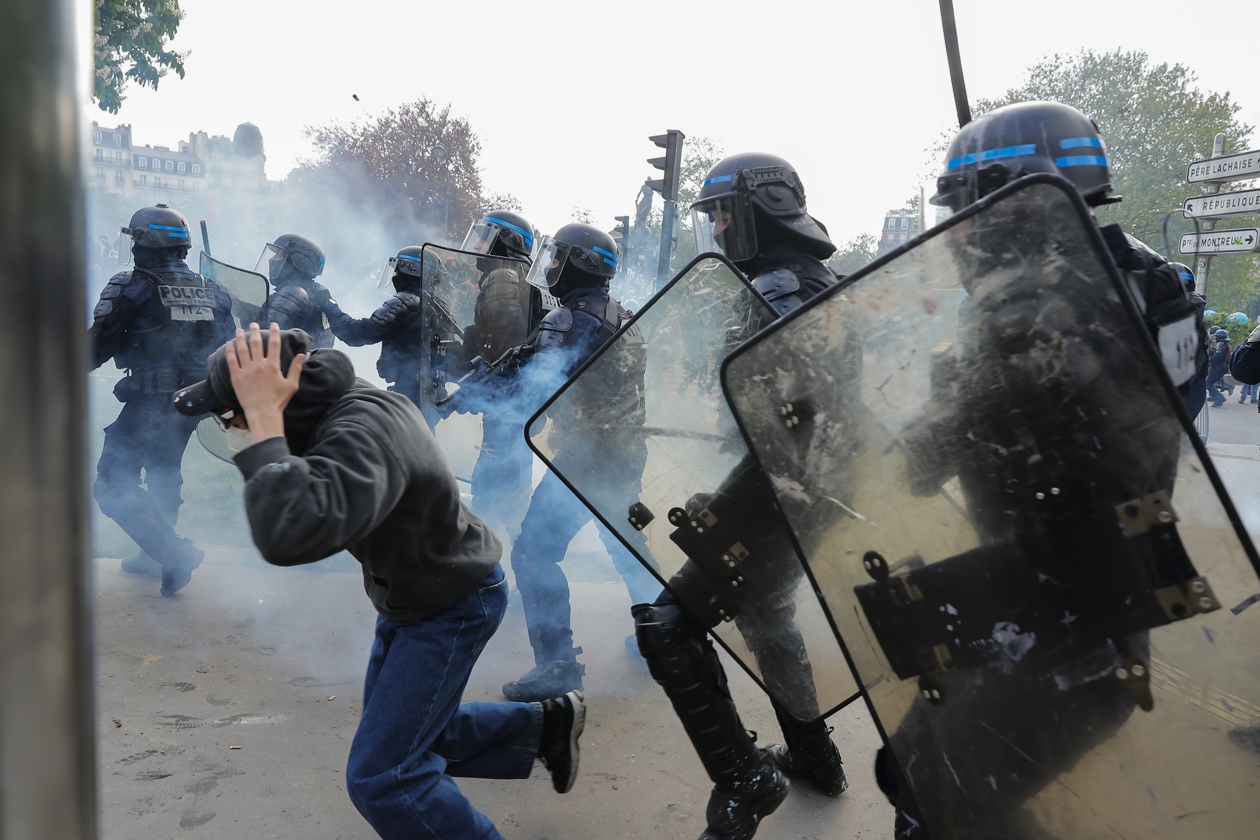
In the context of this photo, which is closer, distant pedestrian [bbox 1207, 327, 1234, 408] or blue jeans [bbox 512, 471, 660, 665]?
blue jeans [bbox 512, 471, 660, 665]

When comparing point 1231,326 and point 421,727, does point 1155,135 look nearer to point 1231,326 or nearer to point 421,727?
point 1231,326

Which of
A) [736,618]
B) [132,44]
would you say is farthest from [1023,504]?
[132,44]

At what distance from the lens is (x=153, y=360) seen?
15.2 feet

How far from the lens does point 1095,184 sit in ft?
5.54

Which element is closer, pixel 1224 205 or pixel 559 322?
pixel 559 322

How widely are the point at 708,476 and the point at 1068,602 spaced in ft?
3.64

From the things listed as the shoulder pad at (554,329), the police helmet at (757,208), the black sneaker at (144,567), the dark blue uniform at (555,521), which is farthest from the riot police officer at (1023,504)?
the black sneaker at (144,567)

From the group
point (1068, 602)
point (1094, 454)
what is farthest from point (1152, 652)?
point (1094, 454)

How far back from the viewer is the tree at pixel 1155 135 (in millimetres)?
22406

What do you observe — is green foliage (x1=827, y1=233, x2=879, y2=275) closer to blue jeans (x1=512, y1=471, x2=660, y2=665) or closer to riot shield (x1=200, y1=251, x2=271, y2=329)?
blue jeans (x1=512, y1=471, x2=660, y2=665)

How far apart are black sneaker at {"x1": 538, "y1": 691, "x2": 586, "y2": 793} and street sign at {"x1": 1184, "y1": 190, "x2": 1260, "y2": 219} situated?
7.37m

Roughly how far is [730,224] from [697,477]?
102cm

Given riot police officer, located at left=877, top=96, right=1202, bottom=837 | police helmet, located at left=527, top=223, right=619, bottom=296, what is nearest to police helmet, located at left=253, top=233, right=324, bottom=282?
police helmet, located at left=527, top=223, right=619, bottom=296

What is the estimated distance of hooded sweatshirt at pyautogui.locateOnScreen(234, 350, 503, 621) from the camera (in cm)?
159
